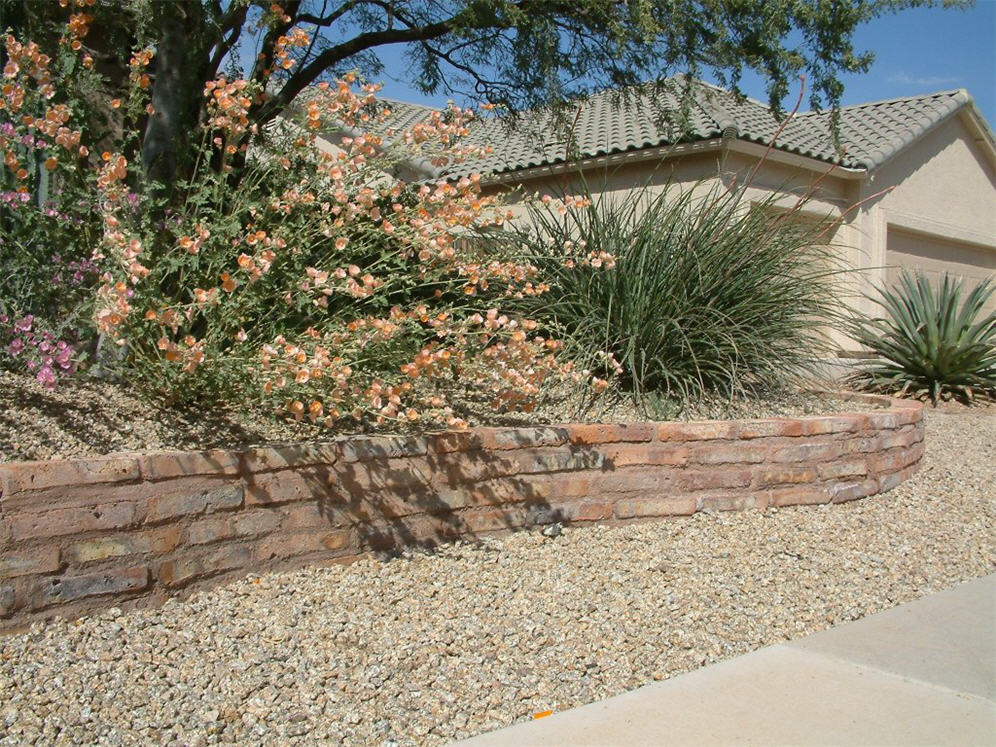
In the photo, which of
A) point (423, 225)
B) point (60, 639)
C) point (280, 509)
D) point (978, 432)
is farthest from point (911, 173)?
point (60, 639)

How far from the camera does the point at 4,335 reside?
4.97 metres

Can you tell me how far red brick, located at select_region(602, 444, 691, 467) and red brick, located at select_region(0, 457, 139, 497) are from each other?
2.66 meters

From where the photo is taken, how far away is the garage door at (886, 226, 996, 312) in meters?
16.3

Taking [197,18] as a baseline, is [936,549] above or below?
below

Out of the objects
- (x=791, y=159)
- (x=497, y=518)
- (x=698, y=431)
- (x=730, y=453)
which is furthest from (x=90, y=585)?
(x=791, y=159)

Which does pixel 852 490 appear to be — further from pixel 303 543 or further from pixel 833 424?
pixel 303 543

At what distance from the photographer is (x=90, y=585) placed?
13.3 ft

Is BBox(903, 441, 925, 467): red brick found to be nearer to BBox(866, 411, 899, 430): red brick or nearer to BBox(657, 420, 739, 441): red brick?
BBox(866, 411, 899, 430): red brick

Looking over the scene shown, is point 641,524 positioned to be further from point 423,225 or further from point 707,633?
point 423,225

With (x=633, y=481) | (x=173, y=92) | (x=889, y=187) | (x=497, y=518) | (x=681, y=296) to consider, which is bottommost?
(x=497, y=518)

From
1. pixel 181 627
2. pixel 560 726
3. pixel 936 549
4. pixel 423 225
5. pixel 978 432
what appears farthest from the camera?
pixel 978 432

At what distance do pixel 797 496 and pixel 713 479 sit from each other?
0.72m

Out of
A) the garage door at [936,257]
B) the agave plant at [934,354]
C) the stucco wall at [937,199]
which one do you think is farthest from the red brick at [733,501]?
the garage door at [936,257]

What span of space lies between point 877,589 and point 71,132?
4.59m
